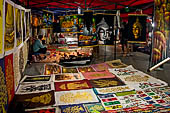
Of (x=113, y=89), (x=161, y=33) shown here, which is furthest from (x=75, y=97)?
(x=161, y=33)

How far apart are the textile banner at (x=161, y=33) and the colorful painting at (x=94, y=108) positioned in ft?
7.32

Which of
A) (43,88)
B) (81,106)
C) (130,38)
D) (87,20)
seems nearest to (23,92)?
(43,88)

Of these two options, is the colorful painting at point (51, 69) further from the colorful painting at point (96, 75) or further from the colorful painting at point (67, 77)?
the colorful painting at point (96, 75)

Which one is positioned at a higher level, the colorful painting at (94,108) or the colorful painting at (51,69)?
the colorful painting at (51,69)

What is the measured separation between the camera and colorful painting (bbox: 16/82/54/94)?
9.04 ft

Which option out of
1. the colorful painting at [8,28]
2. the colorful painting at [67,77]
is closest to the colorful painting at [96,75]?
the colorful painting at [67,77]

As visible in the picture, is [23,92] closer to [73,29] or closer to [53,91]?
[53,91]

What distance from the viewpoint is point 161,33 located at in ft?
12.0

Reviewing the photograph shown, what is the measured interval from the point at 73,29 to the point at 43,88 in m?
4.13

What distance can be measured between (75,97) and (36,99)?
2.01 ft

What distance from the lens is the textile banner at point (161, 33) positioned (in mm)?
3523

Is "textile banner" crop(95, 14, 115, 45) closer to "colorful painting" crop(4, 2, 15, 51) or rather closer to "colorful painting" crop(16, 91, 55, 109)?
"colorful painting" crop(16, 91, 55, 109)

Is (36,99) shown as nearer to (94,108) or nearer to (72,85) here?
(72,85)

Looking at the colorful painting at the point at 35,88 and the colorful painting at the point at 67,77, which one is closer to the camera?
the colorful painting at the point at 35,88
